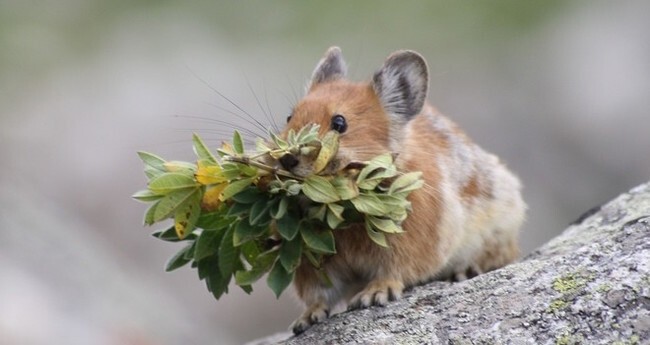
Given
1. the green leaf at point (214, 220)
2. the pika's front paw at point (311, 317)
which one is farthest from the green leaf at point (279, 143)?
the pika's front paw at point (311, 317)

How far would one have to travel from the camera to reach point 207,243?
8070 millimetres

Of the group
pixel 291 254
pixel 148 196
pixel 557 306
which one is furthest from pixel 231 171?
pixel 557 306

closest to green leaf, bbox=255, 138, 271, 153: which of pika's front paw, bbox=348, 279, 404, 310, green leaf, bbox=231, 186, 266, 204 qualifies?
green leaf, bbox=231, 186, 266, 204

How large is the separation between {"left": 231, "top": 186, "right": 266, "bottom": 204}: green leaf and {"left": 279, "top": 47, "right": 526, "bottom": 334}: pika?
250 mm

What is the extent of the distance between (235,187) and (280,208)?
33 cm

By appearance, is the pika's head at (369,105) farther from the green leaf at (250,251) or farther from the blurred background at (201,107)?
the blurred background at (201,107)

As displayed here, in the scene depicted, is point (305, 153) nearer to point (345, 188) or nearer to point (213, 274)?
point (345, 188)

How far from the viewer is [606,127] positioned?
2169 cm

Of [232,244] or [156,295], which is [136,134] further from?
[232,244]

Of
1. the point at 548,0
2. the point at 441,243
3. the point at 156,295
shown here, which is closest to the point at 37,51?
the point at 156,295

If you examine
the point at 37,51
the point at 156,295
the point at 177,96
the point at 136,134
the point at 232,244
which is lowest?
the point at 232,244

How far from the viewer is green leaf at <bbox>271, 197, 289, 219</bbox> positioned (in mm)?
7664

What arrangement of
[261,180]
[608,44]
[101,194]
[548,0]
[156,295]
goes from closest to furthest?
[261,180]
[156,295]
[101,194]
[608,44]
[548,0]

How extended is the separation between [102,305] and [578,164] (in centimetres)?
971
